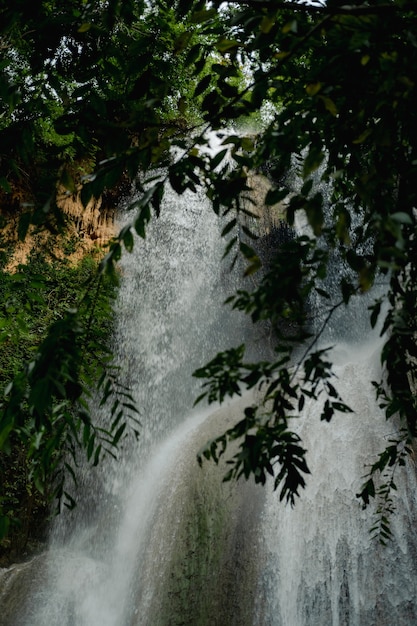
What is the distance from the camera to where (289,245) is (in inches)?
60.4

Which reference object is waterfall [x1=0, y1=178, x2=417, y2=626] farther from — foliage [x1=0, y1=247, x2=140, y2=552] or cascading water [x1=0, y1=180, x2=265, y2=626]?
foliage [x1=0, y1=247, x2=140, y2=552]

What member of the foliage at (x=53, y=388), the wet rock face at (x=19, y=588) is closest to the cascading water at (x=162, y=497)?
the wet rock face at (x=19, y=588)

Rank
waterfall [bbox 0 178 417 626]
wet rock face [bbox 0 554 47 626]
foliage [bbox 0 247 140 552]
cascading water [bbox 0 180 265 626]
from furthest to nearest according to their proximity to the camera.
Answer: wet rock face [bbox 0 554 47 626] < cascading water [bbox 0 180 265 626] < waterfall [bbox 0 178 417 626] < foliage [bbox 0 247 140 552]

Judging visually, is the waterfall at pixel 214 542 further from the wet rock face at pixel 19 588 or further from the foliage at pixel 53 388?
the foliage at pixel 53 388

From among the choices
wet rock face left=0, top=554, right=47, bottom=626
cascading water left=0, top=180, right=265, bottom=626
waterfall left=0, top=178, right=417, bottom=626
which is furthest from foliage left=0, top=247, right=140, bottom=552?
wet rock face left=0, top=554, right=47, bottom=626

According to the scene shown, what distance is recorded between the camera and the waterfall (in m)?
4.24

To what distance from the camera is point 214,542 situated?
17.4ft

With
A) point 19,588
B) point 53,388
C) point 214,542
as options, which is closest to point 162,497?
point 214,542

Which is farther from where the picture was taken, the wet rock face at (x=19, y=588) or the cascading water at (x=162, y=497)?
the wet rock face at (x=19, y=588)

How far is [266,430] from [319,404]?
201 inches

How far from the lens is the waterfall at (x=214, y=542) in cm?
424

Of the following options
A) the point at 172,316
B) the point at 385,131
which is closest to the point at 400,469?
the point at 385,131

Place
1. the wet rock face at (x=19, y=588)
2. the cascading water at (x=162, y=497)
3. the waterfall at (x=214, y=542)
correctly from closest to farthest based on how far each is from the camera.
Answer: the waterfall at (x=214, y=542), the cascading water at (x=162, y=497), the wet rock face at (x=19, y=588)

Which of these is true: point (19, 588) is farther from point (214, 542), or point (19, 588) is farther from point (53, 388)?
point (53, 388)
